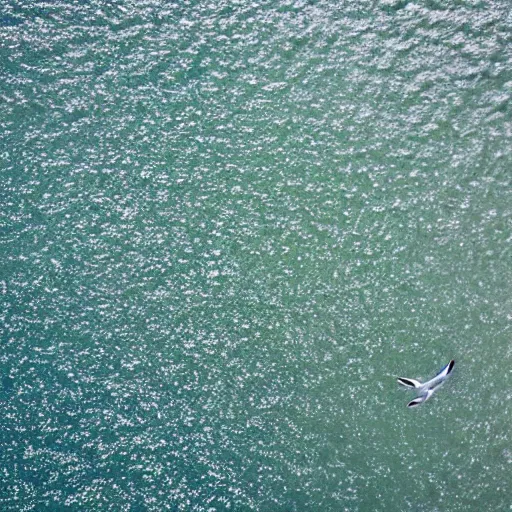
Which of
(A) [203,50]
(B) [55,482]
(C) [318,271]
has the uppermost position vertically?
(A) [203,50]

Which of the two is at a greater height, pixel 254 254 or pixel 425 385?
pixel 254 254

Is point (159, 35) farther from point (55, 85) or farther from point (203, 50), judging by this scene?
point (55, 85)

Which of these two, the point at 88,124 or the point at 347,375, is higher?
the point at 88,124

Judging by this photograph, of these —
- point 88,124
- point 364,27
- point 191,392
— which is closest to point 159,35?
point 88,124
